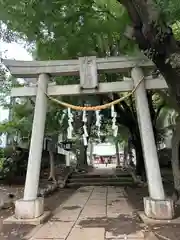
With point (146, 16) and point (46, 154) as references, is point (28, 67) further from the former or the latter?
point (46, 154)

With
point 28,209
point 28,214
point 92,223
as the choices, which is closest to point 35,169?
point 28,209

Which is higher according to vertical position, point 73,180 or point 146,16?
point 146,16

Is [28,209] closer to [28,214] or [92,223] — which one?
[28,214]

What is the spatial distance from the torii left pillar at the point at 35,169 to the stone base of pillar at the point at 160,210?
2.73 metres

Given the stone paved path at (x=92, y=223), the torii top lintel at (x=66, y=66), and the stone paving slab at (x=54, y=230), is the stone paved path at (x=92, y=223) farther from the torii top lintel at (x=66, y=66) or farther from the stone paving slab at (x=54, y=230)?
the torii top lintel at (x=66, y=66)

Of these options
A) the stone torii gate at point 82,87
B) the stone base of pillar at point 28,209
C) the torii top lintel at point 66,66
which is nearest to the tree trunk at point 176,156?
the stone torii gate at point 82,87

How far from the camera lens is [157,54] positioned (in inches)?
219

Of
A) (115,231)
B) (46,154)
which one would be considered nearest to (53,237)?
(115,231)

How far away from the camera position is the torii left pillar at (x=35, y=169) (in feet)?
23.5

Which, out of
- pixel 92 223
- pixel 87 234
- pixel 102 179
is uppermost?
pixel 102 179

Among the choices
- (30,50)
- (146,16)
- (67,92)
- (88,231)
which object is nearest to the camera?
(146,16)

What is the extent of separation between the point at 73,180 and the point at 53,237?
1124 centimetres

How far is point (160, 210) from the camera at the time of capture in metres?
7.02

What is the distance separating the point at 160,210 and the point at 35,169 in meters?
3.30
